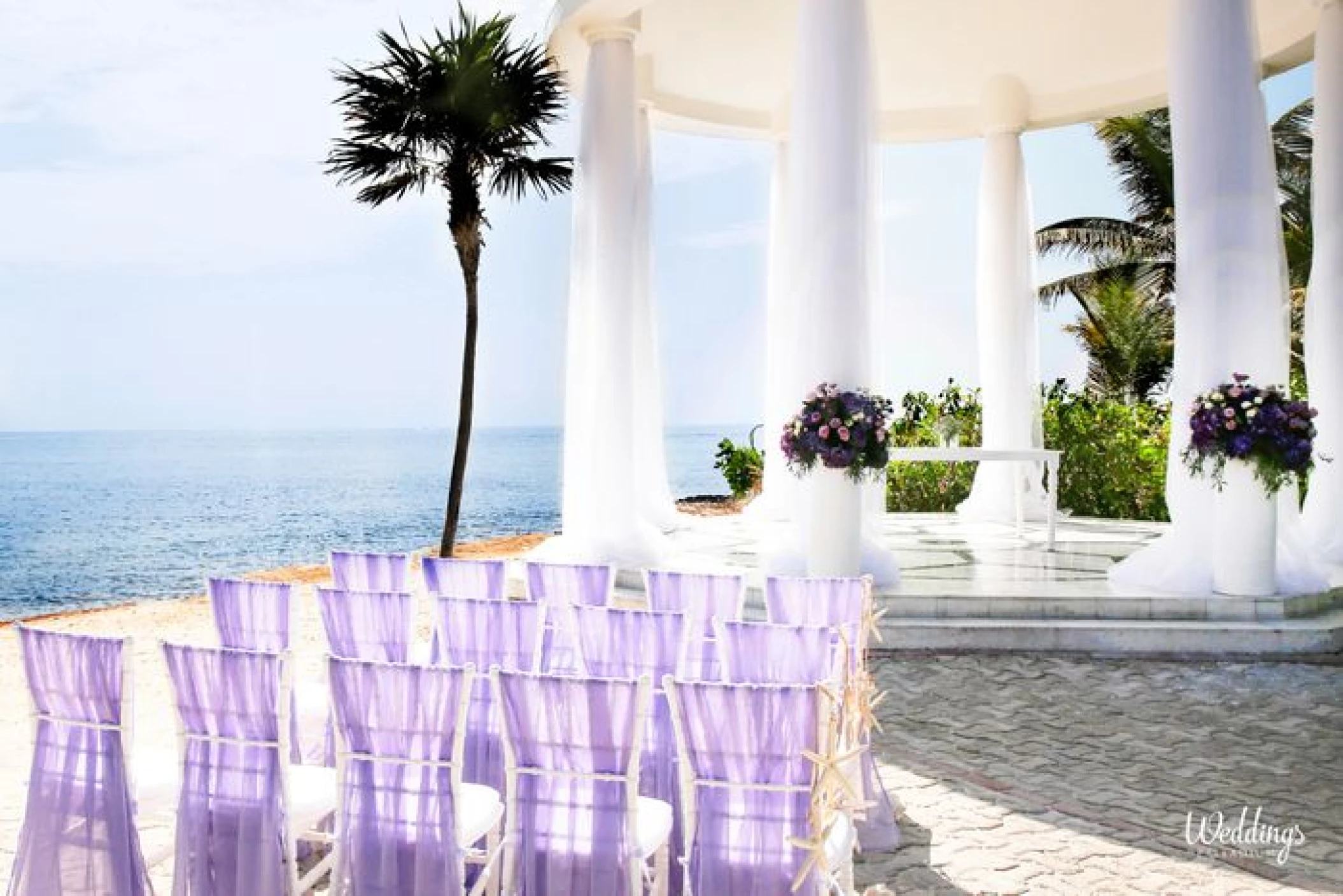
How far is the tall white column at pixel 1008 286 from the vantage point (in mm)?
11953

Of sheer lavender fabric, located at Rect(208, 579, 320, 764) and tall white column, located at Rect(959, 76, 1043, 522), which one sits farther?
tall white column, located at Rect(959, 76, 1043, 522)

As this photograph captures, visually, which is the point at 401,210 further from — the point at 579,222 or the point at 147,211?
the point at 579,222

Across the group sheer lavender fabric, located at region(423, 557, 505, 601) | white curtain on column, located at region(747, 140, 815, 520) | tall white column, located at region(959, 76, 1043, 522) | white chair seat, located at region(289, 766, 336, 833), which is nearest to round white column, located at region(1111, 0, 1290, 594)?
white curtain on column, located at region(747, 140, 815, 520)

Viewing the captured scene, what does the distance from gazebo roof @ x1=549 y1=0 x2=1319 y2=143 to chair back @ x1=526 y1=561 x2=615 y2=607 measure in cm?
513

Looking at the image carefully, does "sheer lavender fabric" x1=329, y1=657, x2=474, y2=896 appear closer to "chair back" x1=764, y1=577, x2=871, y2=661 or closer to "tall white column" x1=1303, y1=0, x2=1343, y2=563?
"chair back" x1=764, y1=577, x2=871, y2=661

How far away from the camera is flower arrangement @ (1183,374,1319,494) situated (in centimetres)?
712

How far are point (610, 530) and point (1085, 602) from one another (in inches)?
134

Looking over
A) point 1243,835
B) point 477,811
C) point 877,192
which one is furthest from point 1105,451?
point 477,811

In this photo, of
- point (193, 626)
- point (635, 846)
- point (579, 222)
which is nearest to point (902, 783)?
point (635, 846)

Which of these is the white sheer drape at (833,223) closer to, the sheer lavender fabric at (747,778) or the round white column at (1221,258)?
the round white column at (1221,258)

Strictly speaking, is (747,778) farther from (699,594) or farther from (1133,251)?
(1133,251)

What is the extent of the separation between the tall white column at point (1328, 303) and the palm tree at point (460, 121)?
6.04 m

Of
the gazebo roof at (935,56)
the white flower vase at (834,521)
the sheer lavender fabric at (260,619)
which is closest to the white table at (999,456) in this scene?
the white flower vase at (834,521)

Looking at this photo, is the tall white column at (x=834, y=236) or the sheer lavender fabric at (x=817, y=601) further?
the tall white column at (x=834, y=236)
